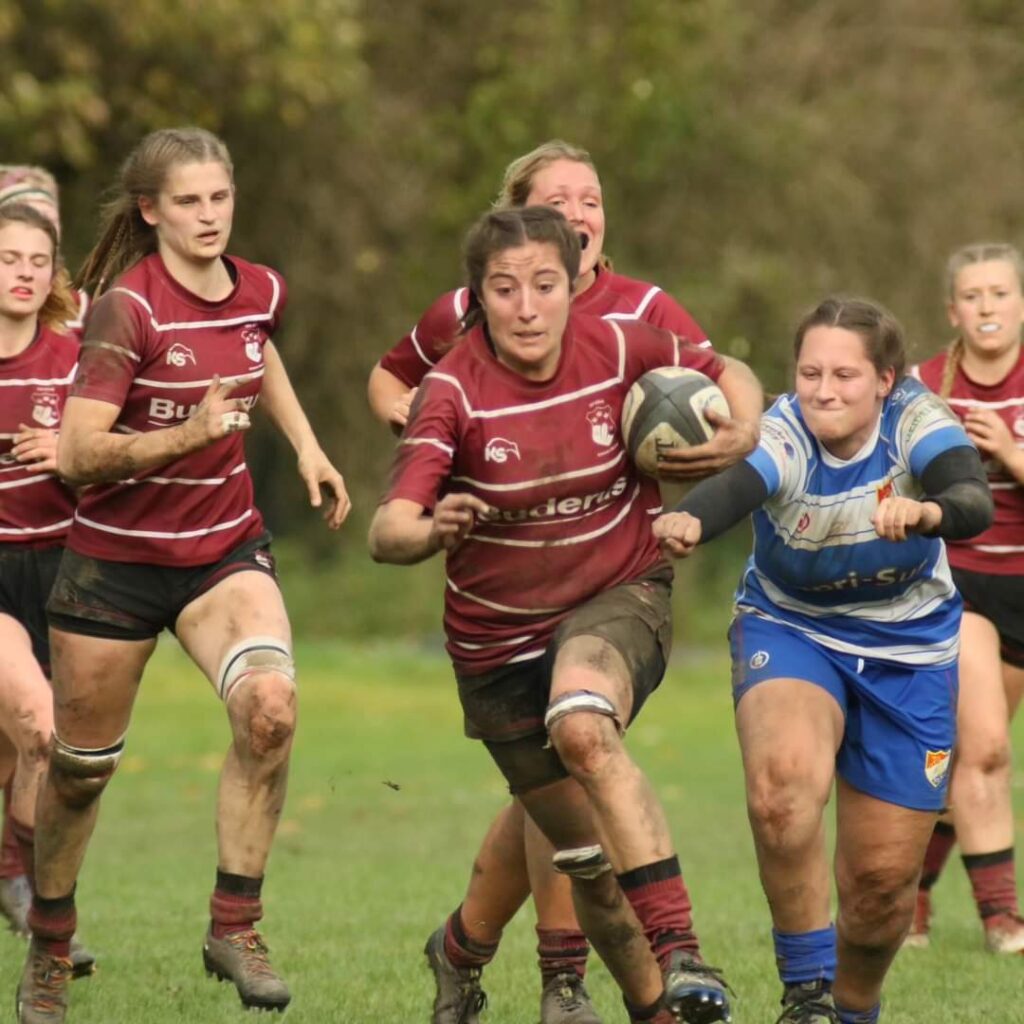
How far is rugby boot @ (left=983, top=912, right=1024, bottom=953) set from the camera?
811 centimetres

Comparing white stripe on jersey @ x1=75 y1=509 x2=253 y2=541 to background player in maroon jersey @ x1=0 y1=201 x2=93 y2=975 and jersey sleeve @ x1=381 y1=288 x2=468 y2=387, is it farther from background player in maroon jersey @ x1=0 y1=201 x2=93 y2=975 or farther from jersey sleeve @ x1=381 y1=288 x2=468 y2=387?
background player in maroon jersey @ x1=0 y1=201 x2=93 y2=975

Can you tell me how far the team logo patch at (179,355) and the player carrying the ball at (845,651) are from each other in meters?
1.59

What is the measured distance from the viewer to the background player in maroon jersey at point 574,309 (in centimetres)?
646

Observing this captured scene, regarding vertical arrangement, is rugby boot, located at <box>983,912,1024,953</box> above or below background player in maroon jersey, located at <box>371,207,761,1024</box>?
below

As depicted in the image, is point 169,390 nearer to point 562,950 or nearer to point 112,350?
point 112,350

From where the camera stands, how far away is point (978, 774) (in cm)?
825

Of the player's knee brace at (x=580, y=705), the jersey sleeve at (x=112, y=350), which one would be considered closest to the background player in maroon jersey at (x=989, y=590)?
the player's knee brace at (x=580, y=705)

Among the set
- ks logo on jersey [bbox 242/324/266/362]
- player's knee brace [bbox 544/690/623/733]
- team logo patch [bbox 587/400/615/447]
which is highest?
ks logo on jersey [bbox 242/324/266/362]

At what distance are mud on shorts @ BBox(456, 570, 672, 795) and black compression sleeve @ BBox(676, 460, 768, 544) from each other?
301mm

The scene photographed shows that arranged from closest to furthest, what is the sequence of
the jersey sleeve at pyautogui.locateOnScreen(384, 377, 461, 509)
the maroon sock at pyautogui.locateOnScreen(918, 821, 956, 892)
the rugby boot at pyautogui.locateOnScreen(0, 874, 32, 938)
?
the jersey sleeve at pyautogui.locateOnScreen(384, 377, 461, 509) < the rugby boot at pyautogui.locateOnScreen(0, 874, 32, 938) < the maroon sock at pyautogui.locateOnScreen(918, 821, 956, 892)

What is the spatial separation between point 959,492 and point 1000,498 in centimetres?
277

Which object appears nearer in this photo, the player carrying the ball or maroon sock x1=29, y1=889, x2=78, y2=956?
the player carrying the ball

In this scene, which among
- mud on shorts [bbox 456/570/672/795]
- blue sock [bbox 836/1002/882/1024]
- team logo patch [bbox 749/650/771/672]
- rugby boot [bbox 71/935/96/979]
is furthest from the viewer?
rugby boot [bbox 71/935/96/979]

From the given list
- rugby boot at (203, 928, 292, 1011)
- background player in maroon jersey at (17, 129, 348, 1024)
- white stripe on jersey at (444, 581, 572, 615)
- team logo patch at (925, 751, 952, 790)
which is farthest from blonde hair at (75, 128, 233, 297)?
team logo patch at (925, 751, 952, 790)
